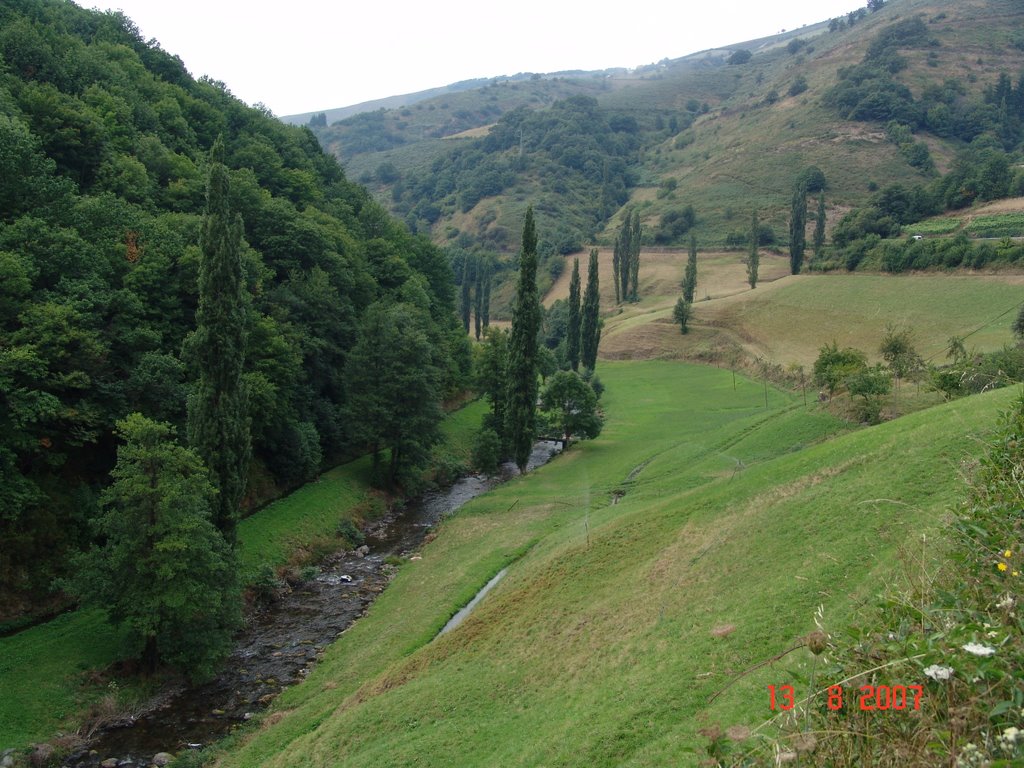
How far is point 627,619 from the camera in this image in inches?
876

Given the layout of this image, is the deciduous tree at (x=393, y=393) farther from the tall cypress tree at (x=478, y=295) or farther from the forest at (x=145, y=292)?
the tall cypress tree at (x=478, y=295)

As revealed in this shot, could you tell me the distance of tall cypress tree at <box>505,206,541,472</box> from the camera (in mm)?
55188

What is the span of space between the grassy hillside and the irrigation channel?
1456 millimetres

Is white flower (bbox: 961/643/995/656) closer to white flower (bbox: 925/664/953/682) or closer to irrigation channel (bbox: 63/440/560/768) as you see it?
white flower (bbox: 925/664/953/682)

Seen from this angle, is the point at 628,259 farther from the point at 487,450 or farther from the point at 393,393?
the point at 393,393

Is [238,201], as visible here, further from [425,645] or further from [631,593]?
[631,593]

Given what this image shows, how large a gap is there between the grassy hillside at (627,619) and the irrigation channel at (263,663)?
1.46 m

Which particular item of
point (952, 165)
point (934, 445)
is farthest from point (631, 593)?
point (952, 165)

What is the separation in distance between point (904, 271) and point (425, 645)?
89.8m

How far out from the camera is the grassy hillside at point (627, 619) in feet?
53.3

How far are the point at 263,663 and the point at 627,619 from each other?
52.5ft

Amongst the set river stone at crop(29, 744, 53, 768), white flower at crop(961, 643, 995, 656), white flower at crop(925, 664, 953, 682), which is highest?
white flower at crop(961, 643, 995, 656)

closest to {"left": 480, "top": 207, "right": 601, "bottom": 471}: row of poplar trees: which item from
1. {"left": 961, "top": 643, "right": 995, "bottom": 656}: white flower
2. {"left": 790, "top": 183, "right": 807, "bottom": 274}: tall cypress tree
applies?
{"left": 961, "top": 643, "right": 995, "bottom": 656}: white flower
